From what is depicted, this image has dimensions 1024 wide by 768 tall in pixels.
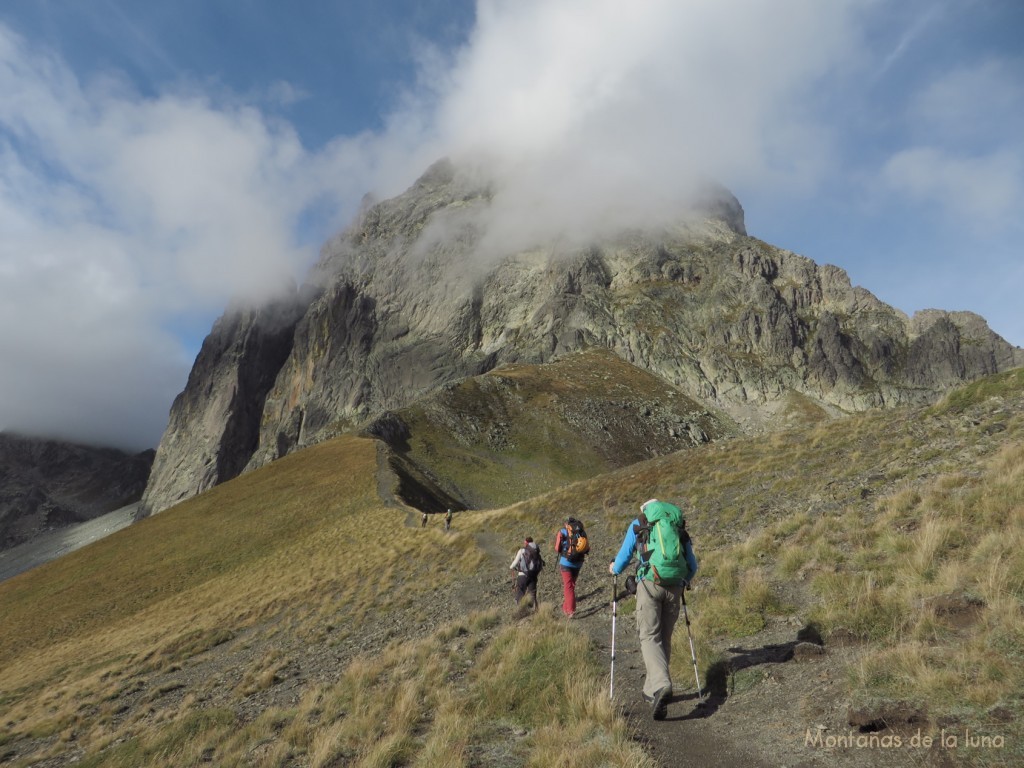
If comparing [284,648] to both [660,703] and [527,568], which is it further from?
[660,703]

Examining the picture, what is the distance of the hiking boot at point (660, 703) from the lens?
247 inches

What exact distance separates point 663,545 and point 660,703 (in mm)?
1830

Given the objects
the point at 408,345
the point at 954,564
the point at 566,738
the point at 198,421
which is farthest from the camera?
the point at 198,421

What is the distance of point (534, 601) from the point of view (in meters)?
13.6

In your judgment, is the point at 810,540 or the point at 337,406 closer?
the point at 810,540

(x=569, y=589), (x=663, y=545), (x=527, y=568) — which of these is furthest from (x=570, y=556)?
(x=663, y=545)

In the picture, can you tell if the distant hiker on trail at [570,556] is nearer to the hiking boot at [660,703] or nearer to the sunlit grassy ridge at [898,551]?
the sunlit grassy ridge at [898,551]

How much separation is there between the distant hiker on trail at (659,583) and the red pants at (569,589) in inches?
211

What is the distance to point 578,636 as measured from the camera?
938 centimetres

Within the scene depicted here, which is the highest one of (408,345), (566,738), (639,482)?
(408,345)

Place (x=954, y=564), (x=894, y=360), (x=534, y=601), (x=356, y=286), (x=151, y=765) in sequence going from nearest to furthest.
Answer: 1. (x=954, y=564)
2. (x=151, y=765)
3. (x=534, y=601)
4. (x=894, y=360)
5. (x=356, y=286)

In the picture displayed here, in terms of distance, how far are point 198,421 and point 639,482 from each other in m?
199

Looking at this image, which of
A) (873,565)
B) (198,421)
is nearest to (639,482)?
(873,565)

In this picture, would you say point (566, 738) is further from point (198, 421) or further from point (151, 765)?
point (198, 421)
